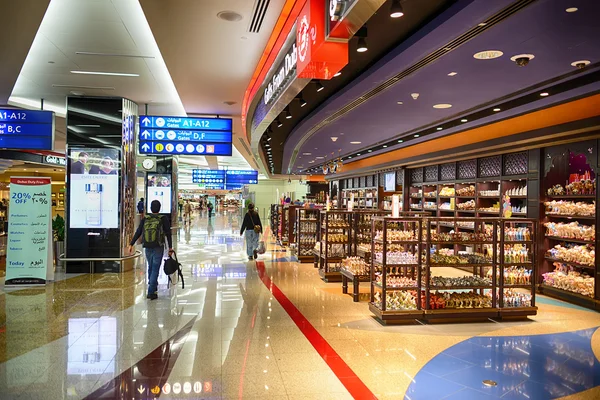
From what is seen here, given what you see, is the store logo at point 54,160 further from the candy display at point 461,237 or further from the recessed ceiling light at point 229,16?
the candy display at point 461,237

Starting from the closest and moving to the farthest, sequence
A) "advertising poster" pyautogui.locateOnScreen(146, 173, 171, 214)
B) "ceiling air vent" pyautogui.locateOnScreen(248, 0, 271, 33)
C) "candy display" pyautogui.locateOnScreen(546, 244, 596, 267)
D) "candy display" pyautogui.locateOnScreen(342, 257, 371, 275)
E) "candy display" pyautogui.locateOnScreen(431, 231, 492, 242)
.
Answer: "ceiling air vent" pyautogui.locateOnScreen(248, 0, 271, 33) → "candy display" pyautogui.locateOnScreen(431, 231, 492, 242) → "candy display" pyautogui.locateOnScreen(546, 244, 596, 267) → "candy display" pyautogui.locateOnScreen(342, 257, 371, 275) → "advertising poster" pyautogui.locateOnScreen(146, 173, 171, 214)

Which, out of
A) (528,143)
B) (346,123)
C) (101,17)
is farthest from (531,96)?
(101,17)

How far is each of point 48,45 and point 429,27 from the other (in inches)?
205

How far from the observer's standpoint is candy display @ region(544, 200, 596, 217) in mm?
7321

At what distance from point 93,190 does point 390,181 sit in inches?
394

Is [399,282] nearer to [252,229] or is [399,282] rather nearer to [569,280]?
[569,280]

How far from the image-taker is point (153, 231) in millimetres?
6980

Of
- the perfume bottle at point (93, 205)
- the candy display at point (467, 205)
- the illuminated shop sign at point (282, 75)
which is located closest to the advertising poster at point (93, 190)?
the perfume bottle at point (93, 205)

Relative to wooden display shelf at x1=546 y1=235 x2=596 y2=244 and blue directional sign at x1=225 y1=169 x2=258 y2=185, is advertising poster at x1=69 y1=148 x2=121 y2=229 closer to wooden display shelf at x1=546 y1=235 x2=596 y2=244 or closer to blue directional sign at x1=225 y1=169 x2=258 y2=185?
wooden display shelf at x1=546 y1=235 x2=596 y2=244

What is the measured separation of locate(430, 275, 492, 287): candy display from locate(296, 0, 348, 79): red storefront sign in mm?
3861

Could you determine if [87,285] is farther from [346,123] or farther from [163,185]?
[163,185]

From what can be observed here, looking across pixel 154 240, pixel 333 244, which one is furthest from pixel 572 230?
pixel 154 240

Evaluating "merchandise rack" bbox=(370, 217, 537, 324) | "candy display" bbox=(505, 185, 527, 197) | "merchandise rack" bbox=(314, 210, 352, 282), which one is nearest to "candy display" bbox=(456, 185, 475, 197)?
"candy display" bbox=(505, 185, 527, 197)

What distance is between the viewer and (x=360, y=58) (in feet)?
17.4
